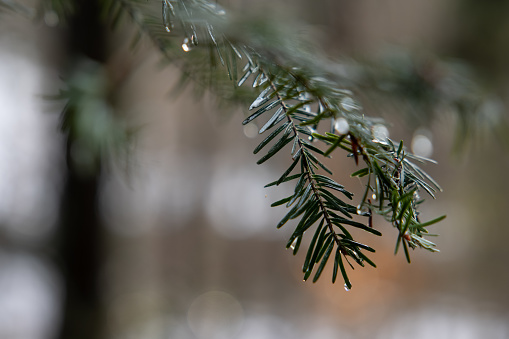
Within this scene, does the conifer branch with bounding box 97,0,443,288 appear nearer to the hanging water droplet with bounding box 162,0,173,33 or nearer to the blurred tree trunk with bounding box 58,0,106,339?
the hanging water droplet with bounding box 162,0,173,33

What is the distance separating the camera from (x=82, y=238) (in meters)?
0.64

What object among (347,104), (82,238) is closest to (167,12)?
(347,104)

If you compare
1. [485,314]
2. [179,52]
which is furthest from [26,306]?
[485,314]

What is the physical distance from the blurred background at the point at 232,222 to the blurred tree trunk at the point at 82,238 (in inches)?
2.6

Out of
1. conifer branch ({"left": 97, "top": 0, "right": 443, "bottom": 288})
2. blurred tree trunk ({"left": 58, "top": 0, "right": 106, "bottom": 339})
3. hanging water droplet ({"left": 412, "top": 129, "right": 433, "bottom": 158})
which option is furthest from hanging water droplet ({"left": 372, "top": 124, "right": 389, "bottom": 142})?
blurred tree trunk ({"left": 58, "top": 0, "right": 106, "bottom": 339})

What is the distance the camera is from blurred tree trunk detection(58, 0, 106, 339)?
625mm

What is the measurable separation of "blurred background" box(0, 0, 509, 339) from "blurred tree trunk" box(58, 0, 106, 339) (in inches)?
2.6

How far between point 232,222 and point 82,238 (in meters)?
0.56

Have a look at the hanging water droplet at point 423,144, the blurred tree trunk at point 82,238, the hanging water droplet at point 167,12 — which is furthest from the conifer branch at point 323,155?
the blurred tree trunk at point 82,238

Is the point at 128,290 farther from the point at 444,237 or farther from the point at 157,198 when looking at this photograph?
the point at 444,237

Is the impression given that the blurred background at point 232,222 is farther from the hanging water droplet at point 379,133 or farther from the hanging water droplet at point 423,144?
the hanging water droplet at point 379,133

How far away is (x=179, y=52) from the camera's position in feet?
0.72

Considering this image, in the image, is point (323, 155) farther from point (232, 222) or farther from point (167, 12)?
point (232, 222)

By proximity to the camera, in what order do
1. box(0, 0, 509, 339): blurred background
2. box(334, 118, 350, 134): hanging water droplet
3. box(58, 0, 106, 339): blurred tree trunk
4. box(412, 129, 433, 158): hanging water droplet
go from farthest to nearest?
1. box(0, 0, 509, 339): blurred background
2. box(58, 0, 106, 339): blurred tree trunk
3. box(412, 129, 433, 158): hanging water droplet
4. box(334, 118, 350, 134): hanging water droplet
